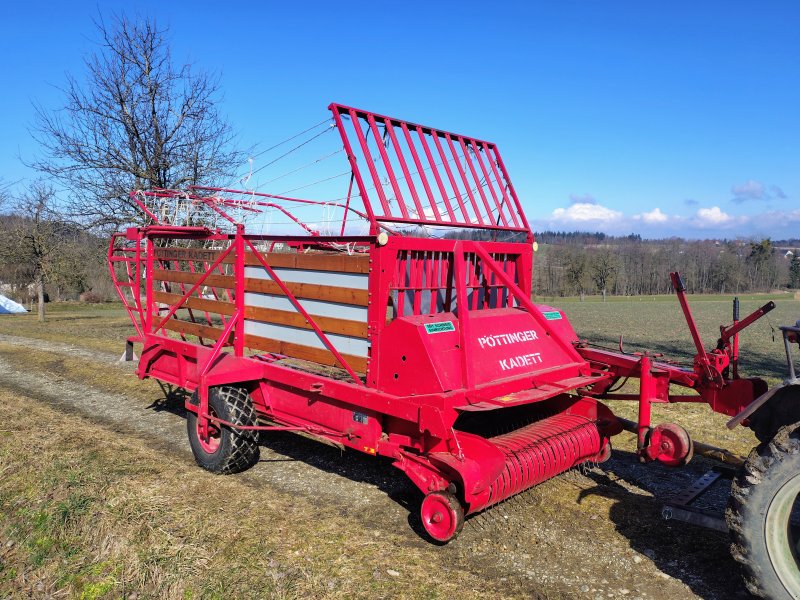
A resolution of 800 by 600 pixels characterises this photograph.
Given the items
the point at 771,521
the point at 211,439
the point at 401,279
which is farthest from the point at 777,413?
the point at 211,439

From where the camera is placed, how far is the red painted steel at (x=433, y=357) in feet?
14.0

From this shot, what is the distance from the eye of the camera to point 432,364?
14.0 ft

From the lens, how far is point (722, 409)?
4293 millimetres

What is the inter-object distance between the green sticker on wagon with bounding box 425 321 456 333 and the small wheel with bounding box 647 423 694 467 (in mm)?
1674

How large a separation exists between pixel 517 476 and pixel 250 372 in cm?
265

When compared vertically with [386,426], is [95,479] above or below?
below

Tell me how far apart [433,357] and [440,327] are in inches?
11.9

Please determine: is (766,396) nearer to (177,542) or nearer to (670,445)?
(670,445)

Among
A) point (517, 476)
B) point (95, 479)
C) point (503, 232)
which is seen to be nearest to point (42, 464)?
point (95, 479)

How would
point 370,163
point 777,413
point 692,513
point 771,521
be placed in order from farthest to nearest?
point 370,163 → point 692,513 → point 777,413 → point 771,521

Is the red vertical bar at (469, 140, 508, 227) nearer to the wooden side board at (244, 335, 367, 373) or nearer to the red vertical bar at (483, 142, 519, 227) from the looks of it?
the red vertical bar at (483, 142, 519, 227)

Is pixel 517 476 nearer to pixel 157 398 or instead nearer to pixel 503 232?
pixel 503 232

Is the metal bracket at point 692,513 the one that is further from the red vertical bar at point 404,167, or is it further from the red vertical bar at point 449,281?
the red vertical bar at point 404,167

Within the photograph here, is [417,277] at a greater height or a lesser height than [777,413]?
greater
